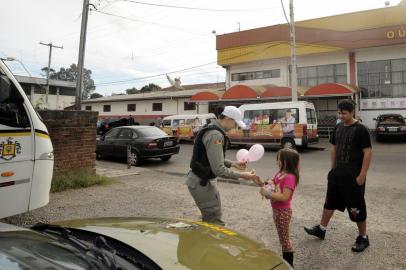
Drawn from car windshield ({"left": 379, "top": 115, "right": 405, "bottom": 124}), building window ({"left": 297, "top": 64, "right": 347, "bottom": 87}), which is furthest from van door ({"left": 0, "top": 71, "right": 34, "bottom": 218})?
building window ({"left": 297, "top": 64, "right": 347, "bottom": 87})

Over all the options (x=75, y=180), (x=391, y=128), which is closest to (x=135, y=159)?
(x=75, y=180)

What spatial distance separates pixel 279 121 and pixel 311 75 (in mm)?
12988

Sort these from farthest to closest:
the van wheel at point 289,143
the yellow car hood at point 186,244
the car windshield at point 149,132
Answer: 1. the van wheel at point 289,143
2. the car windshield at point 149,132
3. the yellow car hood at point 186,244

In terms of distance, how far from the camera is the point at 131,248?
234 centimetres

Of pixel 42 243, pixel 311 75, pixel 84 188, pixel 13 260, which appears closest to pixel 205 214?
pixel 42 243

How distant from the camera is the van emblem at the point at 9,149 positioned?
4.35m

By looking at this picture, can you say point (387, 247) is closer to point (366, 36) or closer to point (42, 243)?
point (42, 243)

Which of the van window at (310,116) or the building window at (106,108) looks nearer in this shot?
the van window at (310,116)

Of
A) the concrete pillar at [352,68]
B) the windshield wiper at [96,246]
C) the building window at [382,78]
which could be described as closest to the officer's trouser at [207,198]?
the windshield wiper at [96,246]

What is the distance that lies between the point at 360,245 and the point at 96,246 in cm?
Answer: 345

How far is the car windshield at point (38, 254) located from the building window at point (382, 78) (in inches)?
1038

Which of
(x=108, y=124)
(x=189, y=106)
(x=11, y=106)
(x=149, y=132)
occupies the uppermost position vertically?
(x=189, y=106)

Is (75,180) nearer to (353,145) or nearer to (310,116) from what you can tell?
(353,145)

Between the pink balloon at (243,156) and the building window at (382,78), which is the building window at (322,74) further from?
the pink balloon at (243,156)
